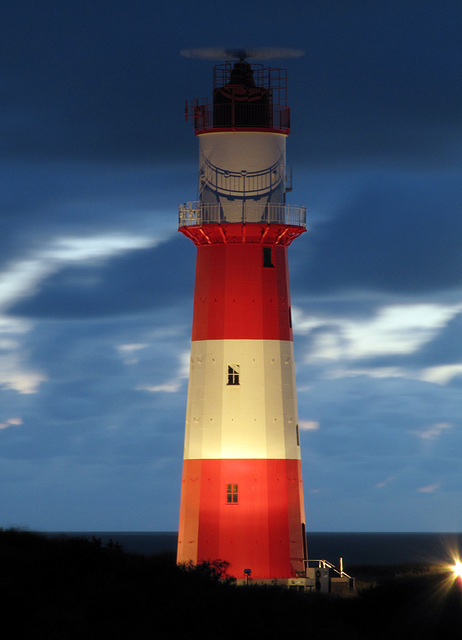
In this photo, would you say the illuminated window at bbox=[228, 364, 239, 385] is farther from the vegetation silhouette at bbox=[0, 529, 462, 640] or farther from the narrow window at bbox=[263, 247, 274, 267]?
the vegetation silhouette at bbox=[0, 529, 462, 640]

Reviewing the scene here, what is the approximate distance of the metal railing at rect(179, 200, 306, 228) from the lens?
1638 inches

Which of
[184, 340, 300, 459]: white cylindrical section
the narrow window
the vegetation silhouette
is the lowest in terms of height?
the vegetation silhouette

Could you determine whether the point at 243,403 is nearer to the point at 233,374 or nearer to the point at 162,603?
the point at 233,374

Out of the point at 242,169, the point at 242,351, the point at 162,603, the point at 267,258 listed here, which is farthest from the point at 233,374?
the point at 162,603

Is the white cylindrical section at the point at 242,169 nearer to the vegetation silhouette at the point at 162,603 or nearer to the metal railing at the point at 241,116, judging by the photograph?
the metal railing at the point at 241,116

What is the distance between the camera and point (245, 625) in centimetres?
3231

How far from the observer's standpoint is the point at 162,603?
32.6 metres

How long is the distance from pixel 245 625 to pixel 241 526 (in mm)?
8144

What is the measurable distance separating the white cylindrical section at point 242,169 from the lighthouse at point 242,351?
0.10 ft

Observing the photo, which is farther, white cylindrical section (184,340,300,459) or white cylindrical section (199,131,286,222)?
white cylindrical section (199,131,286,222)

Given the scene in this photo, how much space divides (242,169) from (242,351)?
5715 mm

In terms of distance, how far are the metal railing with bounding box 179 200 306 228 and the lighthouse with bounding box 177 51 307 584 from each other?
3 centimetres

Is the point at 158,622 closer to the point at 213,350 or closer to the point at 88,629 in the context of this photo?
the point at 88,629

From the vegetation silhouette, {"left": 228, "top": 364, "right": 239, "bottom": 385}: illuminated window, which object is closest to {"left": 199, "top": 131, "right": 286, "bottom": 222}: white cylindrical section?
{"left": 228, "top": 364, "right": 239, "bottom": 385}: illuminated window
